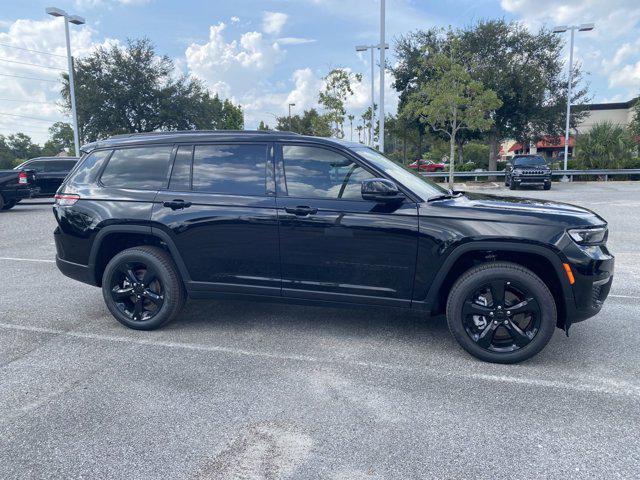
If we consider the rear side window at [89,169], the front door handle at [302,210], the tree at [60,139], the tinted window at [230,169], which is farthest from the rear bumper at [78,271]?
the tree at [60,139]

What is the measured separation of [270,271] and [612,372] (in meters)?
2.77

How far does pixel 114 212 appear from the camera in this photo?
4.48 metres

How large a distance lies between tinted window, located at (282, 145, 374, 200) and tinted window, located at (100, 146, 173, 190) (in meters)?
1.20

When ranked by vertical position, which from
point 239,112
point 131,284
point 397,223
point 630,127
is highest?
point 239,112

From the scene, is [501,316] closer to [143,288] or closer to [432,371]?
[432,371]

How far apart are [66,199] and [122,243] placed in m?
0.68

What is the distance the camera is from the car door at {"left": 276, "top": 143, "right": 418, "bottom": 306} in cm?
381

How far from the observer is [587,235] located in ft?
11.7

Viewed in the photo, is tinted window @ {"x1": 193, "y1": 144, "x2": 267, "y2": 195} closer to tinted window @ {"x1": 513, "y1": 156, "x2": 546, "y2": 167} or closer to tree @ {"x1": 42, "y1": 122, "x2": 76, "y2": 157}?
tinted window @ {"x1": 513, "y1": 156, "x2": 546, "y2": 167}

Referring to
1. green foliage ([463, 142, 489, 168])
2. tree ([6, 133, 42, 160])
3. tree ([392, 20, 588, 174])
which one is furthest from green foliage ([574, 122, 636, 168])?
tree ([6, 133, 42, 160])

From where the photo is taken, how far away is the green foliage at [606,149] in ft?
86.5

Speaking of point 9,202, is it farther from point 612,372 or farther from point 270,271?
point 612,372

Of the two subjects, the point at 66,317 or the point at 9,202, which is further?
the point at 9,202

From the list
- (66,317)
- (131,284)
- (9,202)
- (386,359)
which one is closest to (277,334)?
(386,359)
